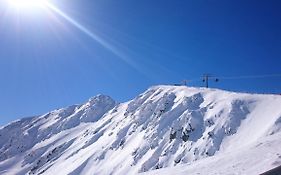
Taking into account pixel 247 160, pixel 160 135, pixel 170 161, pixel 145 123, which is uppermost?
pixel 145 123

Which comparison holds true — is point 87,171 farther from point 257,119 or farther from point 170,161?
point 257,119

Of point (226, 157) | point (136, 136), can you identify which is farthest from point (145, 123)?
point (226, 157)

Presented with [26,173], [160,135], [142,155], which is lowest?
[142,155]

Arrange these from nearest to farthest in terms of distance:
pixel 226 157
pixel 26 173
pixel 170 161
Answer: pixel 226 157
pixel 170 161
pixel 26 173

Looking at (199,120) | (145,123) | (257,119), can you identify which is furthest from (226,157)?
(145,123)

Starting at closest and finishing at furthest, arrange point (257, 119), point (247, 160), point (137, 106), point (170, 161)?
point (247, 160)
point (257, 119)
point (170, 161)
point (137, 106)

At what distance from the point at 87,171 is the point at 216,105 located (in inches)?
1337

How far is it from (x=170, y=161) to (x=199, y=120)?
11212 millimetres

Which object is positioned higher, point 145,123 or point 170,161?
point 145,123

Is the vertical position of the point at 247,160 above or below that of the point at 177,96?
below

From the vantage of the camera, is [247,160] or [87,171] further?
[87,171]

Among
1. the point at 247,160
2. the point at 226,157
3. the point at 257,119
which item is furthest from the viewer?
the point at 257,119

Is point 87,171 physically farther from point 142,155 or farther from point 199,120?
point 199,120

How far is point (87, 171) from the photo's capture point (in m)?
84.2
